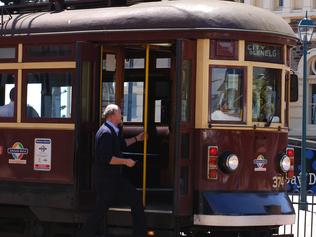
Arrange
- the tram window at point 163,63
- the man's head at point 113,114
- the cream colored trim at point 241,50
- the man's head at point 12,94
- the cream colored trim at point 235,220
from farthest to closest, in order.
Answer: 1. the tram window at point 163,63
2. the man's head at point 12,94
3. the cream colored trim at point 241,50
4. the man's head at point 113,114
5. the cream colored trim at point 235,220

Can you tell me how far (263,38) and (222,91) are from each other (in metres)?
0.76

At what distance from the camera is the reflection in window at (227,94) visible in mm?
8969

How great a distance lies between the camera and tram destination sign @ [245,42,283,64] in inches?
357

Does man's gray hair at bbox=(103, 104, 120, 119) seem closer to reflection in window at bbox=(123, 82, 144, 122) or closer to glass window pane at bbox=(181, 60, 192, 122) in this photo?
glass window pane at bbox=(181, 60, 192, 122)

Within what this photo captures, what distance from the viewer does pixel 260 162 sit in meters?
9.13

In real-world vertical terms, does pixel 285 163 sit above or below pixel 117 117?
below

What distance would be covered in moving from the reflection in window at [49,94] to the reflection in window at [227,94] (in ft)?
5.48

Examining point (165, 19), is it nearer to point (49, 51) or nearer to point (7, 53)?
point (49, 51)

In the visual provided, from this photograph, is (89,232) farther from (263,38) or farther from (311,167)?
(311,167)

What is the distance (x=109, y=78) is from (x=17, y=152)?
4.60ft

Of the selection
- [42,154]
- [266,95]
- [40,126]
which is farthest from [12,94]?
[266,95]

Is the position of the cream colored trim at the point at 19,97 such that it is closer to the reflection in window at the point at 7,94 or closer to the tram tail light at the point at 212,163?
the reflection in window at the point at 7,94

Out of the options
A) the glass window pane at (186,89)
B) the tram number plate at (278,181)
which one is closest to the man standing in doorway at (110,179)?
the glass window pane at (186,89)

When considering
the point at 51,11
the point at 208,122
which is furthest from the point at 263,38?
the point at 51,11
